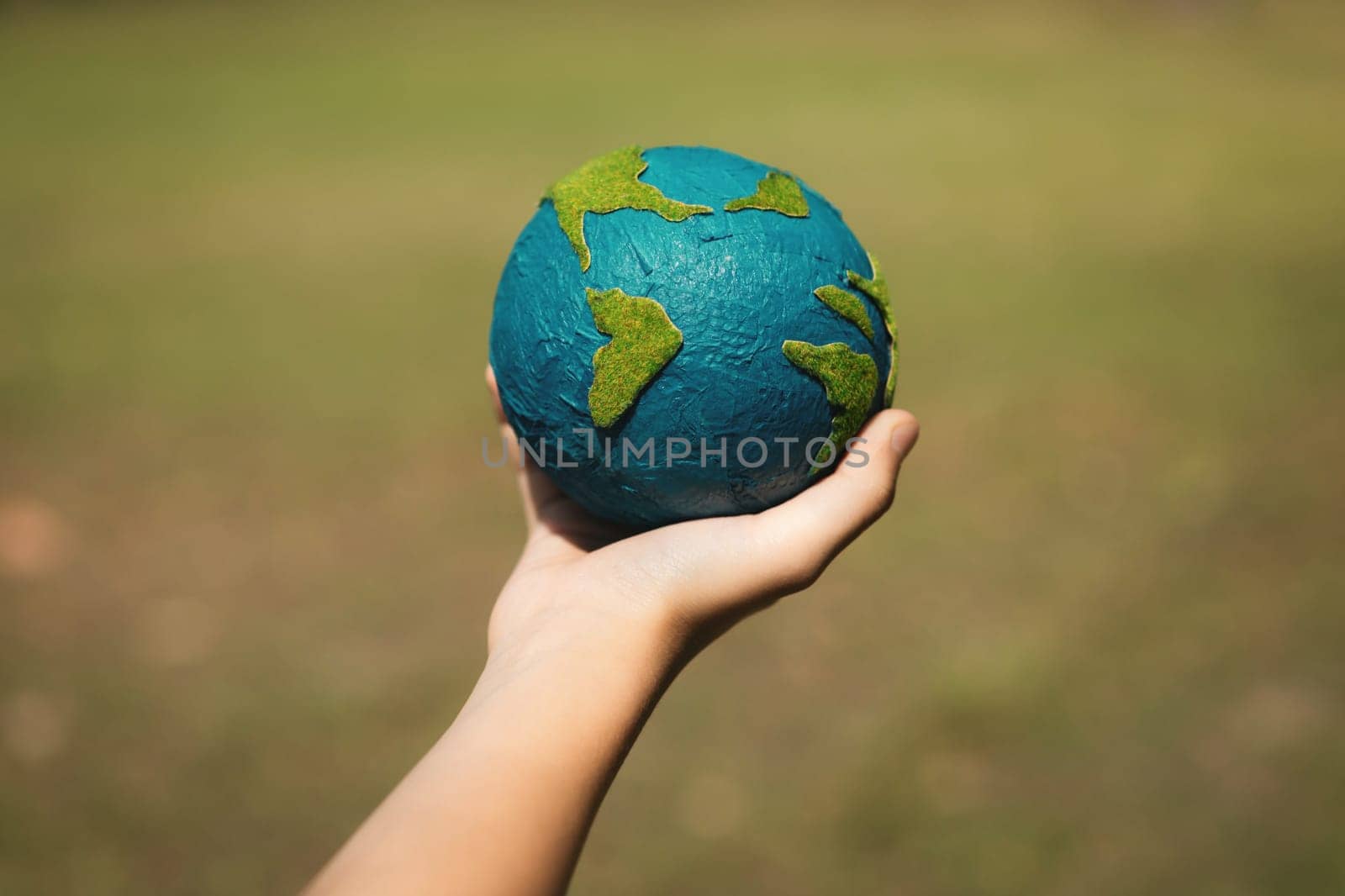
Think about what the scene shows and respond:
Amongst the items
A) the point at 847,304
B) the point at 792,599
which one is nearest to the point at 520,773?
the point at 847,304

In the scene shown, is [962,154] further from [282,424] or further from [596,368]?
[596,368]

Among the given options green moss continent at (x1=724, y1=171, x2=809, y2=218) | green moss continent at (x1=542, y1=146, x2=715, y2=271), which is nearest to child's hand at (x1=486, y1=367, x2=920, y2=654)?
green moss continent at (x1=724, y1=171, x2=809, y2=218)

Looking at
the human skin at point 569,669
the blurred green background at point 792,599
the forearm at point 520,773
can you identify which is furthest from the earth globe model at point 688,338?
the blurred green background at point 792,599

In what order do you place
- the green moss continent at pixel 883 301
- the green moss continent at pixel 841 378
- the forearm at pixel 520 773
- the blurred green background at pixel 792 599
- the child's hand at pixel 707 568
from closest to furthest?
the forearm at pixel 520 773, the child's hand at pixel 707 568, the green moss continent at pixel 841 378, the green moss continent at pixel 883 301, the blurred green background at pixel 792 599

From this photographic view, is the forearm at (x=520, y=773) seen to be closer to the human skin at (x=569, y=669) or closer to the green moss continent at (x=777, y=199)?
the human skin at (x=569, y=669)

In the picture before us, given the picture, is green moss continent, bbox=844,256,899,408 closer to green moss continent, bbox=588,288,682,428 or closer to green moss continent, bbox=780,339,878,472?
green moss continent, bbox=780,339,878,472

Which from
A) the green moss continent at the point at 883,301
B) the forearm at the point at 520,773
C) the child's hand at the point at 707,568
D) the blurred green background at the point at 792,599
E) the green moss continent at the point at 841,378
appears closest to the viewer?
the forearm at the point at 520,773
